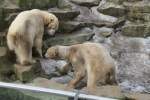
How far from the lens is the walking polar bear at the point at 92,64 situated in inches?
253

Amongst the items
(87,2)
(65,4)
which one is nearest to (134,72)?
(65,4)

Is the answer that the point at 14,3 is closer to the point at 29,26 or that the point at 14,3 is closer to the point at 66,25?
the point at 66,25

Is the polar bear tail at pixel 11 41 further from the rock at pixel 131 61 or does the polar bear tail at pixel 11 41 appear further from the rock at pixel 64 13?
the rock at pixel 64 13

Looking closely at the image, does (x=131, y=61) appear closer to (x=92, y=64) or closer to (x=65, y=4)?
(x=92, y=64)

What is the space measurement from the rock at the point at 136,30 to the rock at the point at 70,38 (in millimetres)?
813

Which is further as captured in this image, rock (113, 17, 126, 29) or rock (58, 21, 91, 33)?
rock (113, 17, 126, 29)

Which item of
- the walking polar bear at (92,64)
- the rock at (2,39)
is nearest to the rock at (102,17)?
the rock at (2,39)

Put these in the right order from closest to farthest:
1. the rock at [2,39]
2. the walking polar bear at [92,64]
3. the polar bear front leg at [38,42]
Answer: the walking polar bear at [92,64] → the polar bear front leg at [38,42] → the rock at [2,39]

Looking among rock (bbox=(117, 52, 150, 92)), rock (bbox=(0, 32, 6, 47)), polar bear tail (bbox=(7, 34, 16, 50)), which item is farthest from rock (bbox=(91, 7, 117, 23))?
polar bear tail (bbox=(7, 34, 16, 50))

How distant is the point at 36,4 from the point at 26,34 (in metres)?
2.24

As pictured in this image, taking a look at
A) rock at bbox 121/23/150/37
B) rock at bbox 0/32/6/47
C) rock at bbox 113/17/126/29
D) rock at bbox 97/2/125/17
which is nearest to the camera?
rock at bbox 0/32/6/47

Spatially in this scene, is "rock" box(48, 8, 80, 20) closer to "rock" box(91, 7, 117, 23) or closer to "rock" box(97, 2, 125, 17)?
"rock" box(91, 7, 117, 23)

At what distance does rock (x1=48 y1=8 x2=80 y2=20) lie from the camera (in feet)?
30.5

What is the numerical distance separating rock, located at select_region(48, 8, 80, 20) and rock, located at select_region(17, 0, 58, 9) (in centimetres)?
16
